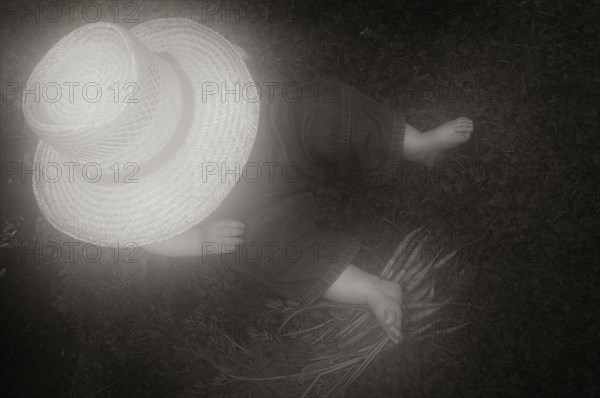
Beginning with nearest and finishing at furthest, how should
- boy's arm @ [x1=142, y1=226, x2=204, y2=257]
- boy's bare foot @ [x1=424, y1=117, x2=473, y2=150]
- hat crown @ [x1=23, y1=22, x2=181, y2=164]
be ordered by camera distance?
hat crown @ [x1=23, y1=22, x2=181, y2=164] < boy's arm @ [x1=142, y1=226, x2=204, y2=257] < boy's bare foot @ [x1=424, y1=117, x2=473, y2=150]

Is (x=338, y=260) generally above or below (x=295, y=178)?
below

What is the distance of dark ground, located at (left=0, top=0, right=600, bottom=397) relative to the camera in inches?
75.5

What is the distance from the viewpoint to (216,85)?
1369 mm

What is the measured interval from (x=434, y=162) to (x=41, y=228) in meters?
2.00

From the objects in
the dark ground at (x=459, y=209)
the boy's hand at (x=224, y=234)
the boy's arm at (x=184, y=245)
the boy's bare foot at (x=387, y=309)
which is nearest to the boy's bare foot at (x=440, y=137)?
the dark ground at (x=459, y=209)

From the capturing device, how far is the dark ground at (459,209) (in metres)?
1.92

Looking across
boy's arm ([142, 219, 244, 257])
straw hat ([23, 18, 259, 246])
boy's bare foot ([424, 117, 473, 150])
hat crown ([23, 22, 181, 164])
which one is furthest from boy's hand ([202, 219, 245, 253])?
boy's bare foot ([424, 117, 473, 150])

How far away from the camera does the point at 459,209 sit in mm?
2039

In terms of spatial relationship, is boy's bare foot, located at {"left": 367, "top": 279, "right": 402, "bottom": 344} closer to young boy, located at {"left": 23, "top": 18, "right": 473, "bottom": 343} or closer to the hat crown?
young boy, located at {"left": 23, "top": 18, "right": 473, "bottom": 343}

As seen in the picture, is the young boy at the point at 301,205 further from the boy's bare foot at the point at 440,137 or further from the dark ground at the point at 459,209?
the dark ground at the point at 459,209

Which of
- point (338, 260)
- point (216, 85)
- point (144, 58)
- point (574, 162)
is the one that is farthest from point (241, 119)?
point (574, 162)

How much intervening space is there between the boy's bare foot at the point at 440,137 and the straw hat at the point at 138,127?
815 millimetres

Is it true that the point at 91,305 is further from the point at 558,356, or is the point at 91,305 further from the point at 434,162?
the point at 558,356

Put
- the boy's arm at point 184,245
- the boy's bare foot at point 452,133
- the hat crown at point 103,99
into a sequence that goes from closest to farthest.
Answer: the hat crown at point 103,99 < the boy's arm at point 184,245 < the boy's bare foot at point 452,133
